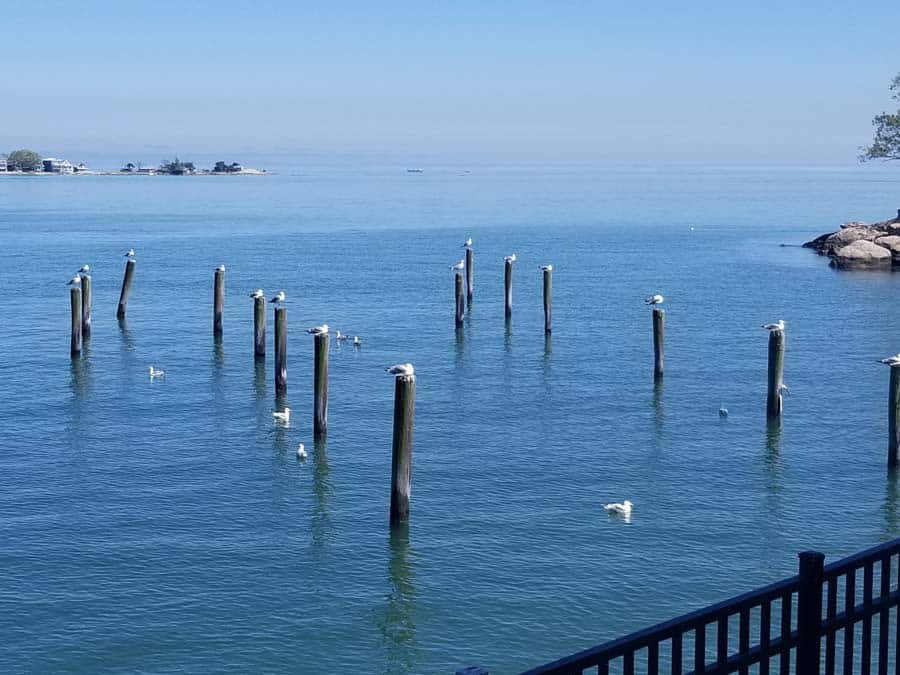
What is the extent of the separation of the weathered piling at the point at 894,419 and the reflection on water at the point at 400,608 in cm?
1042

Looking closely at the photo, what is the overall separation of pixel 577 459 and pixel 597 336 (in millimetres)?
18903

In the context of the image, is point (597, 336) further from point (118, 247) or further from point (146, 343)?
point (118, 247)

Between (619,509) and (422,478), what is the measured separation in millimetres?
4476

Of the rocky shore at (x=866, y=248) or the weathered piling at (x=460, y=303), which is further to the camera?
the rocky shore at (x=866, y=248)

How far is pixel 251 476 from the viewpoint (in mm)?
25812

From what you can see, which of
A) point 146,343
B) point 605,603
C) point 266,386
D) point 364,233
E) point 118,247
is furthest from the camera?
point 364,233

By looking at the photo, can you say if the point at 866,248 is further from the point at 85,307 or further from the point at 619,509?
the point at 619,509

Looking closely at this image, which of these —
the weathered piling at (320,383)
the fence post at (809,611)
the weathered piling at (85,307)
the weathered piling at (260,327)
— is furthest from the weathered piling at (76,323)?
the fence post at (809,611)

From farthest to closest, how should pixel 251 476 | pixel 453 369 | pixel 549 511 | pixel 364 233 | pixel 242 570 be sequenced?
pixel 364 233
pixel 453 369
pixel 251 476
pixel 549 511
pixel 242 570

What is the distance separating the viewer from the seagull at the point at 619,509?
900 inches

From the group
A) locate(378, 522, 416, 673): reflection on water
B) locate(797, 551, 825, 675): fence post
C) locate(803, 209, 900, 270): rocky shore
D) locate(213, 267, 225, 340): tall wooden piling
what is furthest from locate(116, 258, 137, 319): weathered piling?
locate(797, 551, 825, 675): fence post

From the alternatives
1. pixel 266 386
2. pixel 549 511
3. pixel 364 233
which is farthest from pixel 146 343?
pixel 364 233

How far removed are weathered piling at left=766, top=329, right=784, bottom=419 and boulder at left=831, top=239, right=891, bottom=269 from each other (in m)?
43.4

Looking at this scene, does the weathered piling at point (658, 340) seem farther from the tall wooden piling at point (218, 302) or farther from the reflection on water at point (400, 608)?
the tall wooden piling at point (218, 302)
